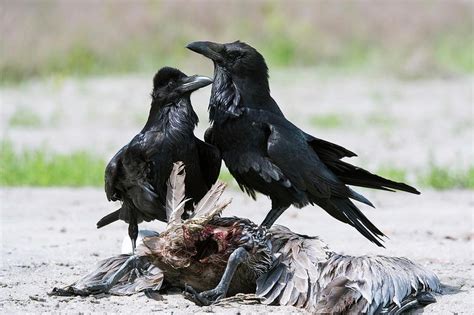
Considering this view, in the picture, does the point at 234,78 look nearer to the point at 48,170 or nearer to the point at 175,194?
the point at 175,194

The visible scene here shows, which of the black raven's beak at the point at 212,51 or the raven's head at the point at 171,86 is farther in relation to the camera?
the black raven's beak at the point at 212,51

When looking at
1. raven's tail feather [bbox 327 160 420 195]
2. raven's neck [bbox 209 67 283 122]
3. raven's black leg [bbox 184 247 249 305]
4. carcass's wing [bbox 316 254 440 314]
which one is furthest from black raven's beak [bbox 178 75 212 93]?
carcass's wing [bbox 316 254 440 314]

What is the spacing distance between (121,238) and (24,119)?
713cm

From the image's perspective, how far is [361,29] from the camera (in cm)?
2309

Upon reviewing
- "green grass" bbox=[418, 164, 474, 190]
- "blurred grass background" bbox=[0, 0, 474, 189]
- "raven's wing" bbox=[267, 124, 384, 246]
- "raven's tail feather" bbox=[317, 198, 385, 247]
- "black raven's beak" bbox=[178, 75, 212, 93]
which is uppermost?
"blurred grass background" bbox=[0, 0, 474, 189]

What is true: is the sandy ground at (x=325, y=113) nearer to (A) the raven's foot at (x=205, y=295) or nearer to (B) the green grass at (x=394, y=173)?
(B) the green grass at (x=394, y=173)

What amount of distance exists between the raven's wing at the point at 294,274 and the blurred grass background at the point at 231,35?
42.6 ft

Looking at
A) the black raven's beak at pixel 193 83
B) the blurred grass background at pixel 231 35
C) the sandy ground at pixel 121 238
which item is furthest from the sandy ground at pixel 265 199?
the black raven's beak at pixel 193 83

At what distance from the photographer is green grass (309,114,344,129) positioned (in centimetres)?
1457

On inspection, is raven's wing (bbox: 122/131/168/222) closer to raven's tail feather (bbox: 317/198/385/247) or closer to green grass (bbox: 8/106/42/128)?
raven's tail feather (bbox: 317/198/385/247)

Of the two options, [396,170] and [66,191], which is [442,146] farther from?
[66,191]

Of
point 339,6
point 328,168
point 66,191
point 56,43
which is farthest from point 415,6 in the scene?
point 328,168

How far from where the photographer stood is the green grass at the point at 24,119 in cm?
1455

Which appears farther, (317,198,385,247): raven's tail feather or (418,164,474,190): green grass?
(418,164,474,190): green grass
